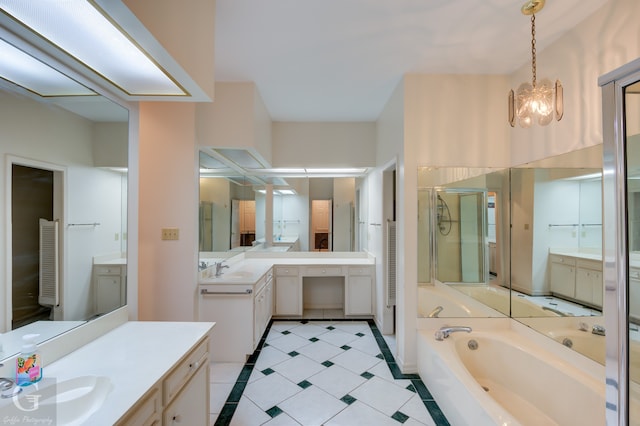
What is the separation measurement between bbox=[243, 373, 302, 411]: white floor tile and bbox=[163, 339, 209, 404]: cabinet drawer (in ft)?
2.81

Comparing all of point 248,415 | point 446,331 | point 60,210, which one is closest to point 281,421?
point 248,415

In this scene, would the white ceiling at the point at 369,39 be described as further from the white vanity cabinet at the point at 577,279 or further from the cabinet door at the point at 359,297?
the cabinet door at the point at 359,297

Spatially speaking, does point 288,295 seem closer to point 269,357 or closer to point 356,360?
point 269,357

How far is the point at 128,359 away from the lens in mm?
1212

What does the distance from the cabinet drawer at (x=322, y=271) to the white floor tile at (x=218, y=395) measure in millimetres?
1659

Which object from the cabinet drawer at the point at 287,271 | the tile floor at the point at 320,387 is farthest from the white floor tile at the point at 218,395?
the cabinet drawer at the point at 287,271

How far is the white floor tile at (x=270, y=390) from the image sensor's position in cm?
212

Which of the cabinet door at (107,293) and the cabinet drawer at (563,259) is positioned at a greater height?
the cabinet drawer at (563,259)

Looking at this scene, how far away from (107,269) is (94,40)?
1.18m

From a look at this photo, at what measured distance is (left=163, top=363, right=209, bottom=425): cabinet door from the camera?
120 cm

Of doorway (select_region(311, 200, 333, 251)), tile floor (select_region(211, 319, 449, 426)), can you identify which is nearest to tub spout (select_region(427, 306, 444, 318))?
tile floor (select_region(211, 319, 449, 426))

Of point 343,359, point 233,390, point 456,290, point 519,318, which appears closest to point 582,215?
point 519,318

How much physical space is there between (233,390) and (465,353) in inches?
Result: 78.4

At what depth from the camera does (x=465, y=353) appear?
7.47ft
